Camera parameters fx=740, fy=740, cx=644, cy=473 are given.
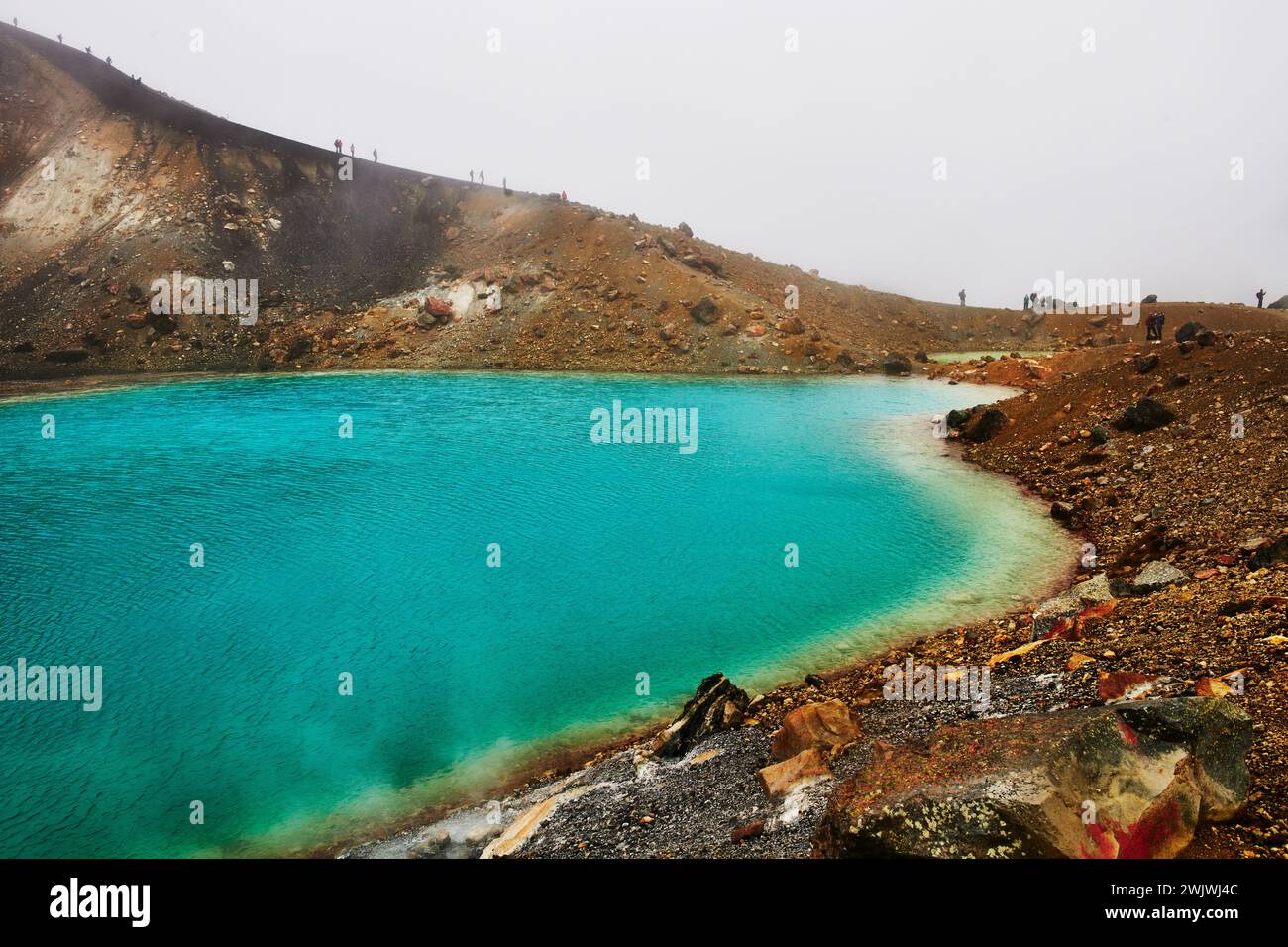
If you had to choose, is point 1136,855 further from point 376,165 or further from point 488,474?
point 376,165

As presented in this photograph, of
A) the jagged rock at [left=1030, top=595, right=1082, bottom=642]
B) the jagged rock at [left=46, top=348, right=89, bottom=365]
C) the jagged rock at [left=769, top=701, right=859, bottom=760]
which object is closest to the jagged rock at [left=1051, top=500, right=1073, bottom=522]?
the jagged rock at [left=1030, top=595, right=1082, bottom=642]

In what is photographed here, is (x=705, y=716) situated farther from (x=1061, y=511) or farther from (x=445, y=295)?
(x=445, y=295)

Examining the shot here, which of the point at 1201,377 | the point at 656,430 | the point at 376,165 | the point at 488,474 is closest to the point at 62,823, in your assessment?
the point at 488,474

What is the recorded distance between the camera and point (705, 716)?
14.8m

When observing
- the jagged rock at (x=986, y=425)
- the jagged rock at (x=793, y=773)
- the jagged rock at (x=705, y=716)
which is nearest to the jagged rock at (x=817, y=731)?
the jagged rock at (x=793, y=773)

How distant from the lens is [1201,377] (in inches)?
1231

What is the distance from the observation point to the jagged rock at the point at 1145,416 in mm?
29547

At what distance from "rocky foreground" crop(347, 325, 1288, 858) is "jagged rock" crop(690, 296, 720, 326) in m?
44.0

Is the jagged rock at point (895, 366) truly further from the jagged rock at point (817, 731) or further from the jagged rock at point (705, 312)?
the jagged rock at point (817, 731)

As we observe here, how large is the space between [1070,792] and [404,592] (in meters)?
18.5

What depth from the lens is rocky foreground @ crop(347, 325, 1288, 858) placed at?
7934 mm

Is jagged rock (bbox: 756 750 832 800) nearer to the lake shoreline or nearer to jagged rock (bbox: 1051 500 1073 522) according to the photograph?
the lake shoreline
